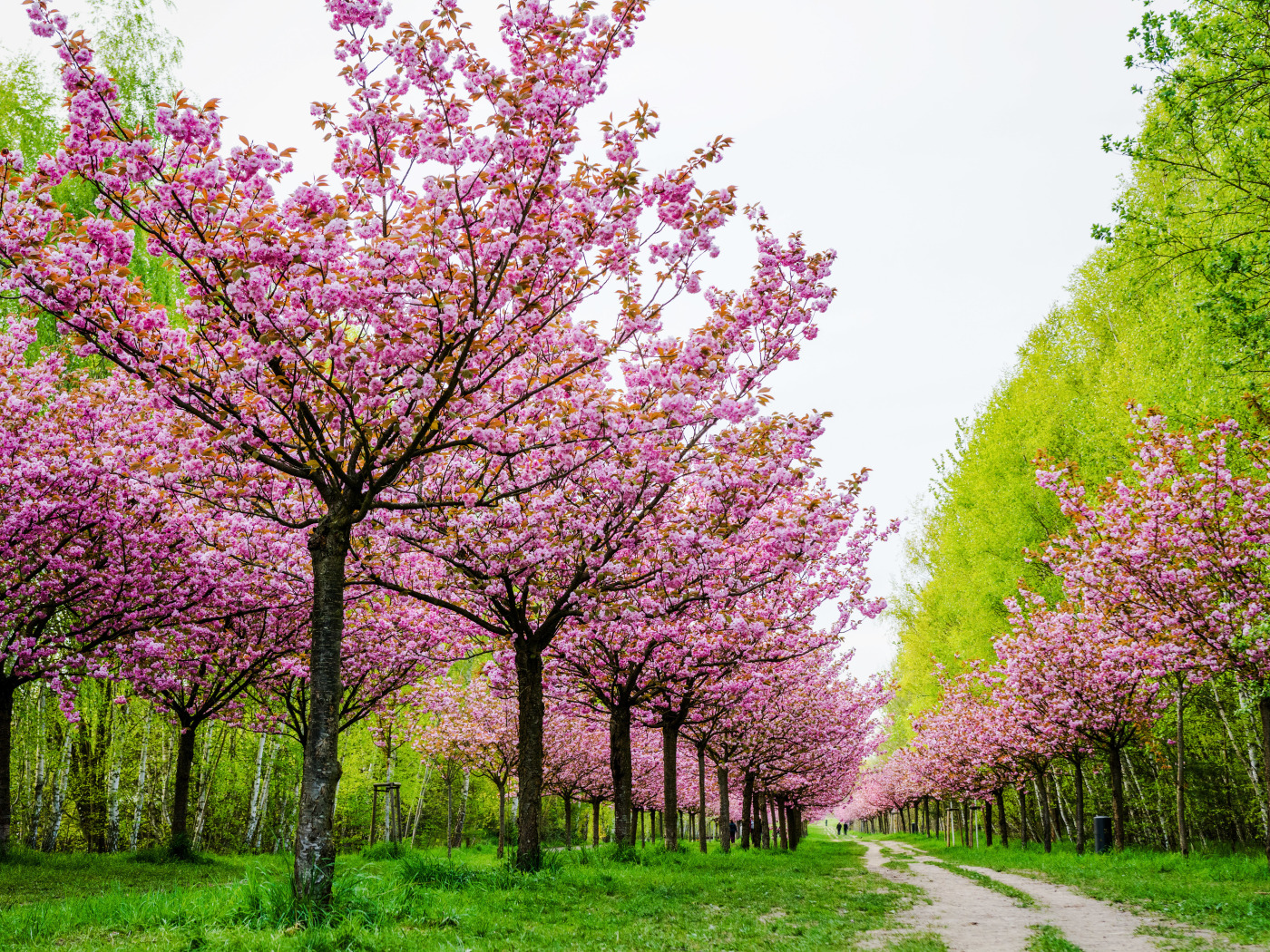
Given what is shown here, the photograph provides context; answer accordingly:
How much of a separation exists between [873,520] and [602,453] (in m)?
7.24

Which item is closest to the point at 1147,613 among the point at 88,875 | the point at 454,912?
the point at 454,912

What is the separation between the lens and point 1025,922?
997 cm

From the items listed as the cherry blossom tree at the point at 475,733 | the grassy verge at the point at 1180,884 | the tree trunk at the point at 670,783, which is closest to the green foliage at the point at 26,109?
the cherry blossom tree at the point at 475,733

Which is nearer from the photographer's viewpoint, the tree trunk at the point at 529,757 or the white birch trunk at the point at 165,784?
the tree trunk at the point at 529,757

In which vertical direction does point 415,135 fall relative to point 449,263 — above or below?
above

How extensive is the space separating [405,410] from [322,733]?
3095 millimetres

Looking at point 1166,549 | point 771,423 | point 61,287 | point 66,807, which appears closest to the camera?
point 61,287

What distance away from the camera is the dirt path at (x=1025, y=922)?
8.16 meters

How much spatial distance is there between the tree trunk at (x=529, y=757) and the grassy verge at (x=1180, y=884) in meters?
8.64

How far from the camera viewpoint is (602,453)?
8719 millimetres

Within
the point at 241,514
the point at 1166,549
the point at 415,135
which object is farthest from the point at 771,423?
the point at 1166,549

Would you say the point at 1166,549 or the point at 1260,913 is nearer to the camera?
the point at 1260,913

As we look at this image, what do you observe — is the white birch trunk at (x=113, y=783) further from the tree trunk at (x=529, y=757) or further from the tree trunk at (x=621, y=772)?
the tree trunk at (x=529, y=757)

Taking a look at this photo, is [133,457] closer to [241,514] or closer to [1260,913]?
[241,514]
